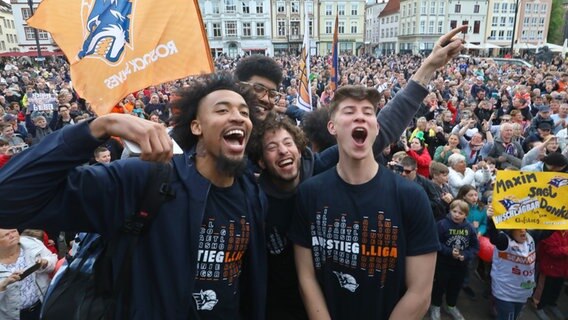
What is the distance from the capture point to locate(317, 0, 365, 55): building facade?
74.0 metres

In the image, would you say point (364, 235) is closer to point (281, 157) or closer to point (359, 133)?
point (359, 133)

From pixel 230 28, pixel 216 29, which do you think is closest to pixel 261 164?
pixel 230 28

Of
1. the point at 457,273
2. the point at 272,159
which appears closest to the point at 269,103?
the point at 272,159

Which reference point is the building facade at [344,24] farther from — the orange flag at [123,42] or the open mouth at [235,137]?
the open mouth at [235,137]

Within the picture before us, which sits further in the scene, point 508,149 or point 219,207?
point 508,149

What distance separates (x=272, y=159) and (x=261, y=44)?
6788 centimetres

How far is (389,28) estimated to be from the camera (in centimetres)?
8450

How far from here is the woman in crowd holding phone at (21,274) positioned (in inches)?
123

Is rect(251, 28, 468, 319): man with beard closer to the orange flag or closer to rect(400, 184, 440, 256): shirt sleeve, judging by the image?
rect(400, 184, 440, 256): shirt sleeve

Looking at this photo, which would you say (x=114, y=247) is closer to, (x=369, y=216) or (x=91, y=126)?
(x=91, y=126)

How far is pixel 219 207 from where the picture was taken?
1972 mm

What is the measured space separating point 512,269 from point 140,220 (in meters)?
3.74

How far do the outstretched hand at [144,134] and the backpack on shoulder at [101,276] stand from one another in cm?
34

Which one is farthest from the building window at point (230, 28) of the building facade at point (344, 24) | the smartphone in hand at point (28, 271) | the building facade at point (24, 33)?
the smartphone in hand at point (28, 271)
